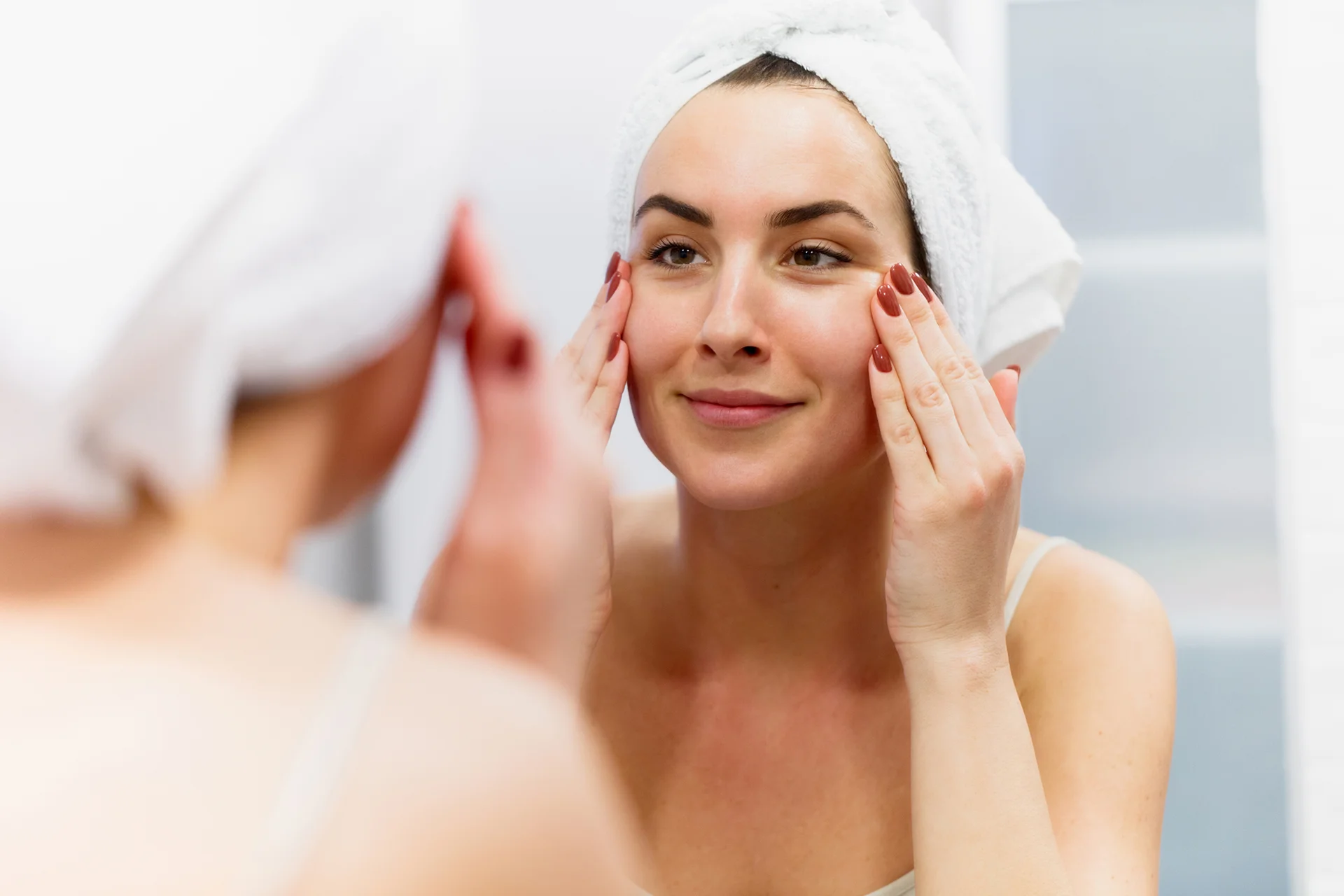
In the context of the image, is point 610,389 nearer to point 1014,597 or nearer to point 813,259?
point 813,259

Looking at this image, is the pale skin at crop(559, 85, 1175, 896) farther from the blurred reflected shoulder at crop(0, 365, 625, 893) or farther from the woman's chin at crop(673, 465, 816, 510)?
the blurred reflected shoulder at crop(0, 365, 625, 893)

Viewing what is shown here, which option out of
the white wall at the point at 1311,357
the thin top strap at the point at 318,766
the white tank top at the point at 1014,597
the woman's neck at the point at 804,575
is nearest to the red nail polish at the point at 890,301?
the woman's neck at the point at 804,575

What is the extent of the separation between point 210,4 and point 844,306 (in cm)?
66

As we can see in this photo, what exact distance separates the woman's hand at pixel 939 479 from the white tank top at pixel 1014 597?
15cm

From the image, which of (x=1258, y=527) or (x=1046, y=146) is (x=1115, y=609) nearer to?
(x=1258, y=527)

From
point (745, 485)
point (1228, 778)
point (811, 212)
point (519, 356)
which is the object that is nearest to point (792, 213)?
point (811, 212)

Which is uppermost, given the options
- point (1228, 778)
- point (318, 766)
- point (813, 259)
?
point (813, 259)

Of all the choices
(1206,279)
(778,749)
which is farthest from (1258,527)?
(778,749)

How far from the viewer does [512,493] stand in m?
0.49

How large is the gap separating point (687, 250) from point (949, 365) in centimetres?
24

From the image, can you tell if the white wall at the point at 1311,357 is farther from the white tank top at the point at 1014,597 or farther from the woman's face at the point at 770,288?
the woman's face at the point at 770,288

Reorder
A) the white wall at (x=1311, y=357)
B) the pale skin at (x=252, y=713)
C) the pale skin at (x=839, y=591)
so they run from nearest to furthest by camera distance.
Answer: the pale skin at (x=252, y=713), the pale skin at (x=839, y=591), the white wall at (x=1311, y=357)

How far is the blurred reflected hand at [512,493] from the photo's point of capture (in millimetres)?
485

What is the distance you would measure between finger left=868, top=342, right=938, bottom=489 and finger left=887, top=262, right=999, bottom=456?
0.11 feet
